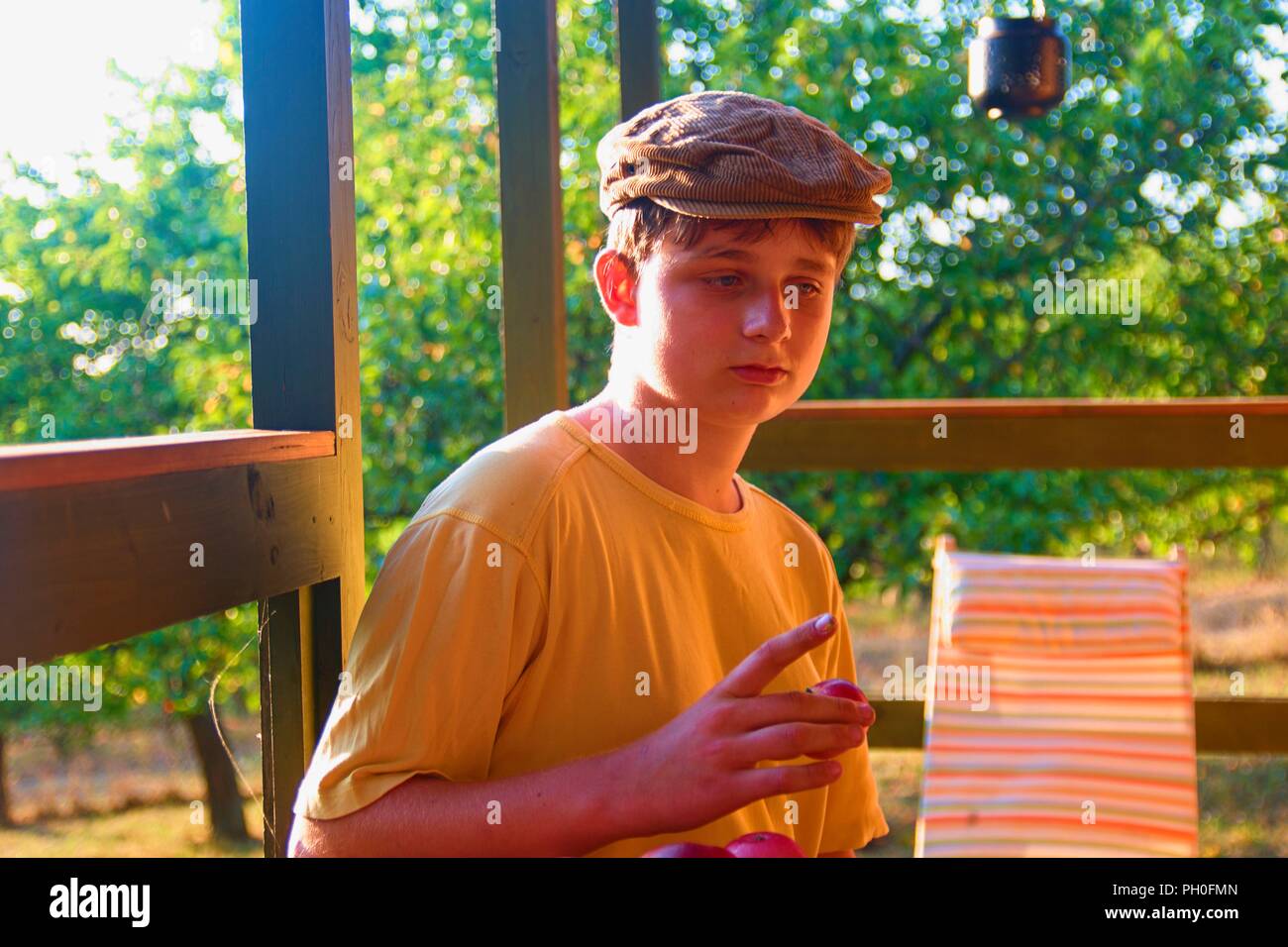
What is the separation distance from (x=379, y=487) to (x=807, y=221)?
3.54 meters

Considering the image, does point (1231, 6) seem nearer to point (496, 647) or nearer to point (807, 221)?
point (807, 221)

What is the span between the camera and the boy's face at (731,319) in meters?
1.25

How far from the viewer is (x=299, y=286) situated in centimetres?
164

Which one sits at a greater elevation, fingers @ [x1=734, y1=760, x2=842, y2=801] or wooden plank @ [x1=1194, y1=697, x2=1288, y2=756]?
fingers @ [x1=734, y1=760, x2=842, y2=801]

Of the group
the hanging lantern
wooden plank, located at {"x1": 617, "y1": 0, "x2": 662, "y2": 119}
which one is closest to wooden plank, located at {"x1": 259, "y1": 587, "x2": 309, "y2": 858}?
wooden plank, located at {"x1": 617, "y1": 0, "x2": 662, "y2": 119}

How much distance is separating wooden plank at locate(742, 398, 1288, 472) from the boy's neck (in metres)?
1.71

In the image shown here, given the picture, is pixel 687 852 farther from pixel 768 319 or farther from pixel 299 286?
pixel 299 286

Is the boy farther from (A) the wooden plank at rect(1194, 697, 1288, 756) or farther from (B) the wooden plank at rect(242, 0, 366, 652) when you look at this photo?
(A) the wooden plank at rect(1194, 697, 1288, 756)

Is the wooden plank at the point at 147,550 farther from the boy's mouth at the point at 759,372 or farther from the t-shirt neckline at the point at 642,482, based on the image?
the boy's mouth at the point at 759,372

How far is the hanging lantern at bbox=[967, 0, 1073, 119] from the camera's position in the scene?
3.23m
